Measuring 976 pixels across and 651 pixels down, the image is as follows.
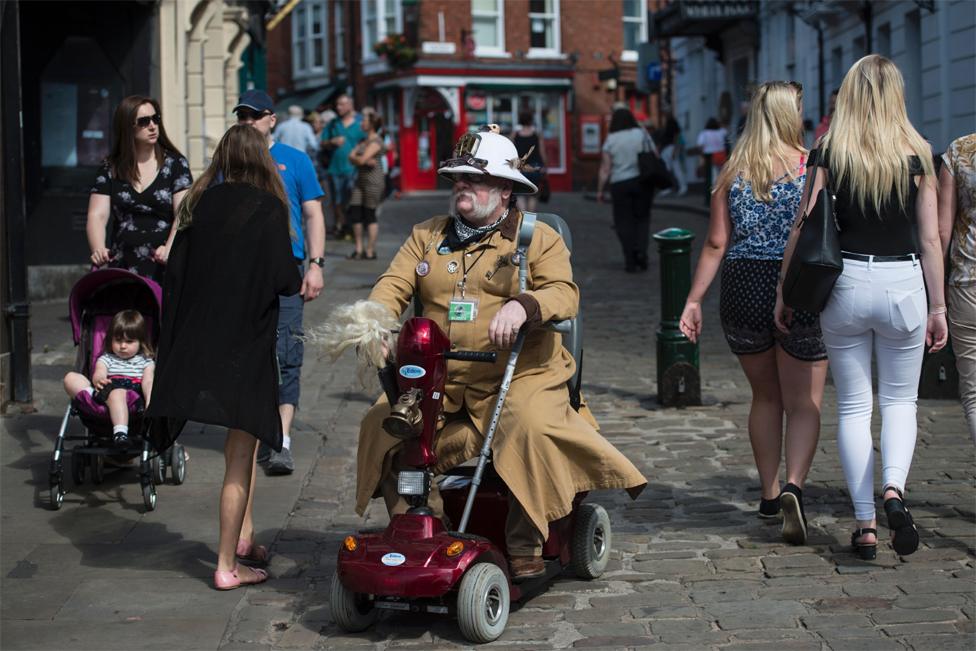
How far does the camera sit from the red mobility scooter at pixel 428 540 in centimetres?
488

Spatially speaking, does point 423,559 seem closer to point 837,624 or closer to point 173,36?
point 837,624

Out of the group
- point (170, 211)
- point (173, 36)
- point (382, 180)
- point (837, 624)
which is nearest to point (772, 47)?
point (382, 180)

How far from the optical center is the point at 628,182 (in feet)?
56.4

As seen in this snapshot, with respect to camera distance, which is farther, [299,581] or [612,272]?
[612,272]

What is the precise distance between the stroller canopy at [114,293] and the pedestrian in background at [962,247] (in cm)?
373

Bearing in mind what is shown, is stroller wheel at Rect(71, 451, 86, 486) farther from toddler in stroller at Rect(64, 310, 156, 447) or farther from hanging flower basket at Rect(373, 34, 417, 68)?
hanging flower basket at Rect(373, 34, 417, 68)

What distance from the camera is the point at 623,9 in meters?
53.7

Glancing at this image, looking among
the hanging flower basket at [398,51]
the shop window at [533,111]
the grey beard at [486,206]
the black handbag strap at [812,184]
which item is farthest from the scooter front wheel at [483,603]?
the shop window at [533,111]

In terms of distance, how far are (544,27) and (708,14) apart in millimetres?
17711

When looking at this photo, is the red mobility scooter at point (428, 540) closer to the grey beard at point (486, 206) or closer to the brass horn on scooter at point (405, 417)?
the brass horn on scooter at point (405, 417)

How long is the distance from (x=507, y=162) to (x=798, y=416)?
1.87m

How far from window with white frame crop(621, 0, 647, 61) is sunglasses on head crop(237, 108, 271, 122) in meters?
47.5

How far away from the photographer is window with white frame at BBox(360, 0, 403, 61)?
51.8 metres

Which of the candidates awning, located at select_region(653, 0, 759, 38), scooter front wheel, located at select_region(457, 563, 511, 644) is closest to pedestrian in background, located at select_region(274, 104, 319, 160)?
scooter front wheel, located at select_region(457, 563, 511, 644)
